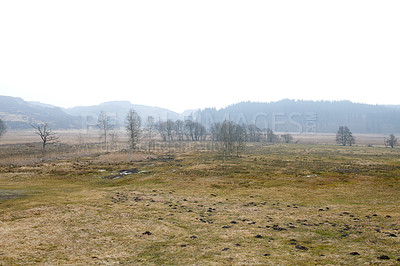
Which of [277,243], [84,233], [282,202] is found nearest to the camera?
[277,243]

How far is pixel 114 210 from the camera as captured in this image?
76.9ft

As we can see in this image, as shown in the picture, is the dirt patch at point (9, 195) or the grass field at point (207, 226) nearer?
the grass field at point (207, 226)

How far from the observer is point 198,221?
2069 centimetres

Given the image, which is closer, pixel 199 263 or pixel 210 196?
pixel 199 263

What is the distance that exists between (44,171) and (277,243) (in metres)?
52.8

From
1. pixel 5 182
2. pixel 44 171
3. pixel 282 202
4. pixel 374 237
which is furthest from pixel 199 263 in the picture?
pixel 44 171

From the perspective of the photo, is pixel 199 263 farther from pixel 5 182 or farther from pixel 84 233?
pixel 5 182

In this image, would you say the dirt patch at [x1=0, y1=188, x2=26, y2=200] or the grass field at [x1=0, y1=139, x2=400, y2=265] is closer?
the grass field at [x1=0, y1=139, x2=400, y2=265]

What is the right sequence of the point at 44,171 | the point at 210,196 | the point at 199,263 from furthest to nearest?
1. the point at 44,171
2. the point at 210,196
3. the point at 199,263

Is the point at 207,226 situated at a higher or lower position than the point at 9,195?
lower

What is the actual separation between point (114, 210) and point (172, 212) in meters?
5.88

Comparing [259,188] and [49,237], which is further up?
[49,237]

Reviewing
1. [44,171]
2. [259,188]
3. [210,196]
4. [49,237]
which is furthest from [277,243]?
[44,171]

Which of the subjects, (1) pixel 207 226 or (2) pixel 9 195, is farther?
(2) pixel 9 195
